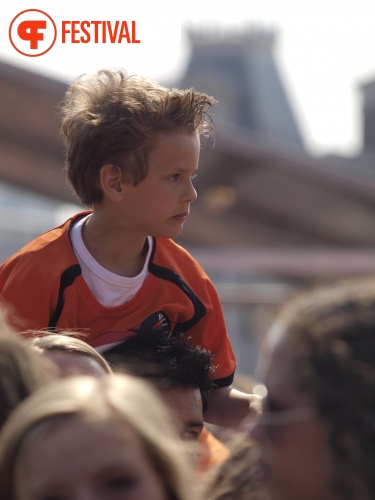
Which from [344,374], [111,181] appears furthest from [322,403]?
[111,181]

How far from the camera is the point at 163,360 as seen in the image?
252 cm

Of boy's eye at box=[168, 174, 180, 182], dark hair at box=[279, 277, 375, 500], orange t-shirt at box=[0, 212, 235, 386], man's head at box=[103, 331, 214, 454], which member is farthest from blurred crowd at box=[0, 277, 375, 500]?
boy's eye at box=[168, 174, 180, 182]

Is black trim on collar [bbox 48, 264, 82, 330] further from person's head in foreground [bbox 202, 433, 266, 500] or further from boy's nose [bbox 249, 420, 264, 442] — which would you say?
boy's nose [bbox 249, 420, 264, 442]

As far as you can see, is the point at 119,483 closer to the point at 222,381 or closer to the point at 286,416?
the point at 286,416

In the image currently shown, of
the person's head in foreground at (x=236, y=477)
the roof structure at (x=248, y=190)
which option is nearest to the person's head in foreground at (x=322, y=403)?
the person's head in foreground at (x=236, y=477)

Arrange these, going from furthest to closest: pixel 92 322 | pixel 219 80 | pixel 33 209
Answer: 1. pixel 33 209
2. pixel 219 80
3. pixel 92 322

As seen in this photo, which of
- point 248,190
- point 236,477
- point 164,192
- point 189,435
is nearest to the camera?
point 236,477

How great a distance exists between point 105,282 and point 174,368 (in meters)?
0.41

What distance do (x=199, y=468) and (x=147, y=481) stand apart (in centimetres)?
110

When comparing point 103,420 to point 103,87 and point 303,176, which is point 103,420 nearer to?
point 103,87

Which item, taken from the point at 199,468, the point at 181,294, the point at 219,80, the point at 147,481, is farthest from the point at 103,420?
the point at 219,80

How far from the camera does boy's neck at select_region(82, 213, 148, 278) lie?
9.38 feet

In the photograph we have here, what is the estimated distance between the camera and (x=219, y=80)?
4228 centimetres

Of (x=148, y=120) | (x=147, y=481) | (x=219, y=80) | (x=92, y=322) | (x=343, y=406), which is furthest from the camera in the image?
(x=219, y=80)
